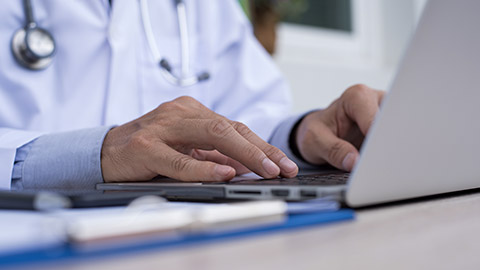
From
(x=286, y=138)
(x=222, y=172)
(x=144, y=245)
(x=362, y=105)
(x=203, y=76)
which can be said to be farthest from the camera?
(x=203, y=76)

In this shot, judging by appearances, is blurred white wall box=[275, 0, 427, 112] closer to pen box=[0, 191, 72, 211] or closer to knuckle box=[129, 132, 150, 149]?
knuckle box=[129, 132, 150, 149]

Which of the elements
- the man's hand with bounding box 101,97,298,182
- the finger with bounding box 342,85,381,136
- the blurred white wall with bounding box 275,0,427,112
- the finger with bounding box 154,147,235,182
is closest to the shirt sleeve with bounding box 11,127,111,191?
the man's hand with bounding box 101,97,298,182

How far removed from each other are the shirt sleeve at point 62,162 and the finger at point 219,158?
0.13m

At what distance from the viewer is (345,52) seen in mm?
2268

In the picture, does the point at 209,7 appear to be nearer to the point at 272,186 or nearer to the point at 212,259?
the point at 272,186

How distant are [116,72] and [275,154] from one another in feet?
1.69

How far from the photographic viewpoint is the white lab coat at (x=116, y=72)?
2.71 feet

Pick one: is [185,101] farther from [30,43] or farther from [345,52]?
[345,52]

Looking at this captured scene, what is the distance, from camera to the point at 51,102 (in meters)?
0.86

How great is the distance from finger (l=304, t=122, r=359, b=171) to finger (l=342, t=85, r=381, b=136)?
0.14ft

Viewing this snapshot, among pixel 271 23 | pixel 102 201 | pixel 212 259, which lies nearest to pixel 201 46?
pixel 271 23

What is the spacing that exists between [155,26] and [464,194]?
0.78 m

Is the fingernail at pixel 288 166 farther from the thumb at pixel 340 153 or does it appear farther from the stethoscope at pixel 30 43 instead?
the stethoscope at pixel 30 43

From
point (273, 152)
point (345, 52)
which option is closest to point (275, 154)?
point (273, 152)
